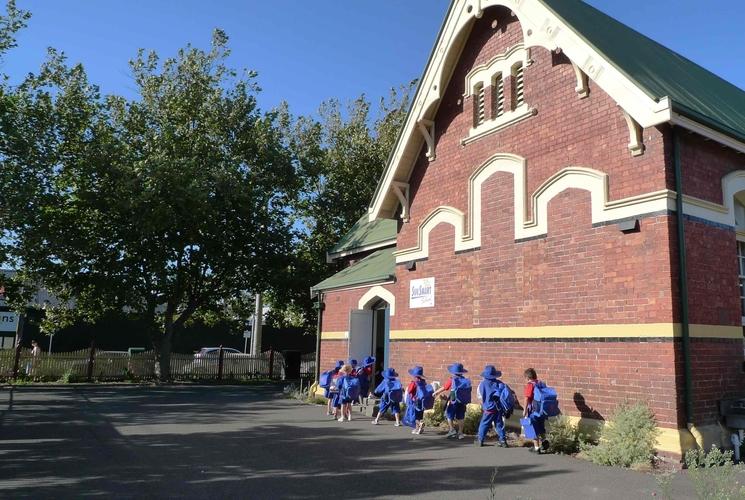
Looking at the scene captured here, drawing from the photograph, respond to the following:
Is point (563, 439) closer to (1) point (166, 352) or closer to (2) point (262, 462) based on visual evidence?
(2) point (262, 462)

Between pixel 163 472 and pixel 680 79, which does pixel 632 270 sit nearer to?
pixel 680 79

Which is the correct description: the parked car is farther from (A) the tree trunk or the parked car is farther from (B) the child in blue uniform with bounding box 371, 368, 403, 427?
(B) the child in blue uniform with bounding box 371, 368, 403, 427

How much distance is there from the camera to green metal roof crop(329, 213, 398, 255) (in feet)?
64.9

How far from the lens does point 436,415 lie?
12.3m

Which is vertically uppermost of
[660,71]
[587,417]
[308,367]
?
[660,71]

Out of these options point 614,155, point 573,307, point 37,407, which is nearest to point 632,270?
point 573,307

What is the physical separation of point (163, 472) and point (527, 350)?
651 centimetres

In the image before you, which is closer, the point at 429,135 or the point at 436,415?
the point at 436,415

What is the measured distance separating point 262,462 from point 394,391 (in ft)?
14.0

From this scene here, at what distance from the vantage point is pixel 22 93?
781 inches

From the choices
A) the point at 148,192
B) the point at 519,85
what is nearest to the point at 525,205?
the point at 519,85

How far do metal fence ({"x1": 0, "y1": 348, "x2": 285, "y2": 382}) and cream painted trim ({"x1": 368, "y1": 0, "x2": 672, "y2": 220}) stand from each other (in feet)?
48.2

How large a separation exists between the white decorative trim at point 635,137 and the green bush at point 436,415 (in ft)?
21.0

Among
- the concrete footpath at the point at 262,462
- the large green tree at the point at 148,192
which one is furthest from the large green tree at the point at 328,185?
the concrete footpath at the point at 262,462
